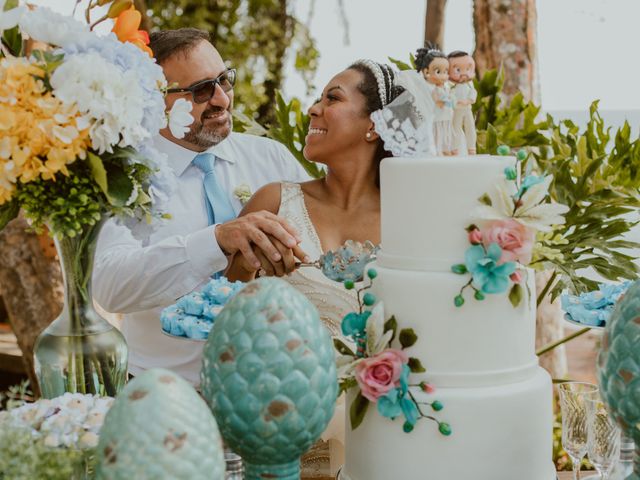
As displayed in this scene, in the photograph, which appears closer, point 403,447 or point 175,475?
point 175,475

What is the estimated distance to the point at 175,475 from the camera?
39.6 inches

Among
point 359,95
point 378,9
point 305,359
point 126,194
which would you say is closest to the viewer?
point 305,359

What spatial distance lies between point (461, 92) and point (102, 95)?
0.69 meters

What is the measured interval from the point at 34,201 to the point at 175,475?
2.03ft

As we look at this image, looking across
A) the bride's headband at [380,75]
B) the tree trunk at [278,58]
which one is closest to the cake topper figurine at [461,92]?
the bride's headband at [380,75]

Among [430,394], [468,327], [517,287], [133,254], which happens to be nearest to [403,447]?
[430,394]

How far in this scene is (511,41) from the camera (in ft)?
12.9

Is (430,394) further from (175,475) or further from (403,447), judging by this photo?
(175,475)

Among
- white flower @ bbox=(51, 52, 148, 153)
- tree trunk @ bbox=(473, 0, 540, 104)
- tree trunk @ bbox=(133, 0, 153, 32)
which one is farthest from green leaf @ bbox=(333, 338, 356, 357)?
tree trunk @ bbox=(133, 0, 153, 32)

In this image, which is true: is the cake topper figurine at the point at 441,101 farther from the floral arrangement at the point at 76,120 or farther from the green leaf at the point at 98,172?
the green leaf at the point at 98,172

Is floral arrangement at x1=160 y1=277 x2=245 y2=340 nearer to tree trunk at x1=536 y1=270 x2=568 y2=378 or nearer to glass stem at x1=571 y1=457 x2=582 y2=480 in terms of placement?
glass stem at x1=571 y1=457 x2=582 y2=480

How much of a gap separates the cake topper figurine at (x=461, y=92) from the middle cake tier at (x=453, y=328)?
12.9 inches

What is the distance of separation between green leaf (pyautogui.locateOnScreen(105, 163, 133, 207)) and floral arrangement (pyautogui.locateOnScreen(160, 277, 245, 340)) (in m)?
0.30

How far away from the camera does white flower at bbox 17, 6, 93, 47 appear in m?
1.33
